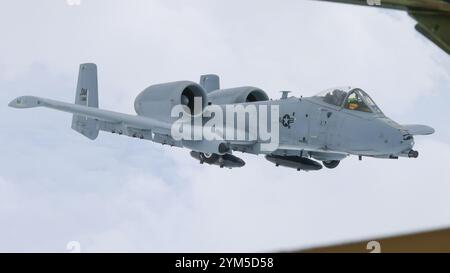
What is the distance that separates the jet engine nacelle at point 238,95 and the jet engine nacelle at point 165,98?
0.12 metres

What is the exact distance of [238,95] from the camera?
242 cm

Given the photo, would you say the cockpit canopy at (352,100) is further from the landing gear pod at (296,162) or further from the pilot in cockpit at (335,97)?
the landing gear pod at (296,162)

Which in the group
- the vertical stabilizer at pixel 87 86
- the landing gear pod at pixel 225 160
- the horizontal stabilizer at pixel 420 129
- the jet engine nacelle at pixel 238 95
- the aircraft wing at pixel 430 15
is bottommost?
the aircraft wing at pixel 430 15

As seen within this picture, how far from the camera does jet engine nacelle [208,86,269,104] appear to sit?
2.42 m

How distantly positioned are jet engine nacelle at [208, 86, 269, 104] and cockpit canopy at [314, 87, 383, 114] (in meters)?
0.50

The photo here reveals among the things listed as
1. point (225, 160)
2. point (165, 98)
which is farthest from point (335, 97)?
point (165, 98)

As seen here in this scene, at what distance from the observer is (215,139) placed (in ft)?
6.55

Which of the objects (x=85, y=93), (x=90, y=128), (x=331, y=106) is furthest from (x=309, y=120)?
(x=85, y=93)

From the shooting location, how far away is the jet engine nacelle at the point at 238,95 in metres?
2.42

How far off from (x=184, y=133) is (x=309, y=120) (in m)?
0.47

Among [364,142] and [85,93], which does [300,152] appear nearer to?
[364,142]

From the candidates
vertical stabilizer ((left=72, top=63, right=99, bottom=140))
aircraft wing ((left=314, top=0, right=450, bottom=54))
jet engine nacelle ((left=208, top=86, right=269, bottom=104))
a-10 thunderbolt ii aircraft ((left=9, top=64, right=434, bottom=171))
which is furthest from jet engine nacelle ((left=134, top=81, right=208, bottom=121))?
aircraft wing ((left=314, top=0, right=450, bottom=54))

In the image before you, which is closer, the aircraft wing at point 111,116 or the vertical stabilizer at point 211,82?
Answer: the aircraft wing at point 111,116

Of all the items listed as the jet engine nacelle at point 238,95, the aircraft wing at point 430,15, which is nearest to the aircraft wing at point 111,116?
the jet engine nacelle at point 238,95
